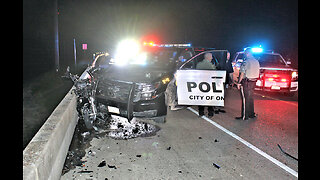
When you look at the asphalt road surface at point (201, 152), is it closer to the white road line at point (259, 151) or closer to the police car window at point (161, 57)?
the white road line at point (259, 151)

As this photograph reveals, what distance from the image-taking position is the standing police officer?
7.23m

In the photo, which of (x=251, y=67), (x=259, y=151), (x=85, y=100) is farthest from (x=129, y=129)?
(x=251, y=67)

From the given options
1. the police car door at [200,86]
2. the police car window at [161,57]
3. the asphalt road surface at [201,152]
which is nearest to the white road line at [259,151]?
the asphalt road surface at [201,152]

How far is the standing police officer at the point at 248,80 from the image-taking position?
723cm

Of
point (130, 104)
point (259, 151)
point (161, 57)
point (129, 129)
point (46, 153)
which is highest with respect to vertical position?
point (161, 57)

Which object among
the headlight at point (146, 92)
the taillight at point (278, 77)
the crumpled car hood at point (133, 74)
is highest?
the crumpled car hood at point (133, 74)

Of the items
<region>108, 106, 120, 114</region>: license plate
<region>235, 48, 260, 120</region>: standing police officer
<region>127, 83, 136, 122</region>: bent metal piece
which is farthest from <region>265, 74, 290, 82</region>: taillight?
<region>108, 106, 120, 114</region>: license plate

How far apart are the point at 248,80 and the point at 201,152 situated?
319 centimetres

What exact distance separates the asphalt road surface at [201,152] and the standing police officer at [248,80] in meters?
0.30

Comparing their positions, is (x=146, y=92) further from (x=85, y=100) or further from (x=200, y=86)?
(x=200, y=86)

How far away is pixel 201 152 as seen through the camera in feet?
16.4

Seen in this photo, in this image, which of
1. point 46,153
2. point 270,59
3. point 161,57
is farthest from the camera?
point 270,59
